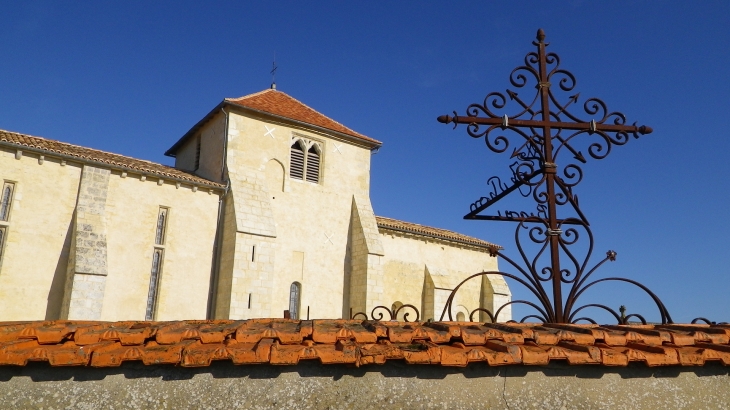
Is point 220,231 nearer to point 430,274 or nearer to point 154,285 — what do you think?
point 154,285

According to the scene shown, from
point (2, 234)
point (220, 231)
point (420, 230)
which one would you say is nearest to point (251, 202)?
point (220, 231)

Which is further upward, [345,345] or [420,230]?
[420,230]

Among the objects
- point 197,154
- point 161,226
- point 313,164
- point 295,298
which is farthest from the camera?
point 197,154

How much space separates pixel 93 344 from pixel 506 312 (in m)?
25.2

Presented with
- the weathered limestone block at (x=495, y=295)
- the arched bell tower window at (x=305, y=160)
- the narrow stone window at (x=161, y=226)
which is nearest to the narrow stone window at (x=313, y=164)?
the arched bell tower window at (x=305, y=160)

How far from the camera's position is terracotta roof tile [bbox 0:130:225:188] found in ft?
52.0

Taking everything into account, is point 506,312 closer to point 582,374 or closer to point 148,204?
point 148,204

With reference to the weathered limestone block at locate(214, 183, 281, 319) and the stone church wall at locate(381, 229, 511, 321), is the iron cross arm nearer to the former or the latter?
the weathered limestone block at locate(214, 183, 281, 319)

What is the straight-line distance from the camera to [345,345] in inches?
117

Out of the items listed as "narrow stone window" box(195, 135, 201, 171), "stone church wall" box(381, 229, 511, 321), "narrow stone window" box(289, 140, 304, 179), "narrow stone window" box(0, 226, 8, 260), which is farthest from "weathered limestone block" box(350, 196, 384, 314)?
"narrow stone window" box(0, 226, 8, 260)

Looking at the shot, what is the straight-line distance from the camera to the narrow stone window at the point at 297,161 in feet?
70.0

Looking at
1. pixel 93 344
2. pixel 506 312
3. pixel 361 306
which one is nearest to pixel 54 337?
pixel 93 344

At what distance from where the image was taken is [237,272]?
1755 cm

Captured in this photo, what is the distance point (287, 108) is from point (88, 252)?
1028 centimetres
